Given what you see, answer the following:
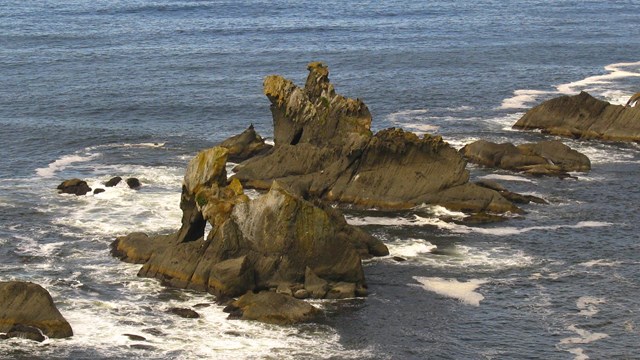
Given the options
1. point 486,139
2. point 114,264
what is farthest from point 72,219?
point 486,139

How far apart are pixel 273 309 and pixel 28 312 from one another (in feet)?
51.2

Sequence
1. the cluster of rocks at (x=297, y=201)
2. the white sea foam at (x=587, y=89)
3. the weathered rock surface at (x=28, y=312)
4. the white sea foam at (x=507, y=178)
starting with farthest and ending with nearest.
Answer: the white sea foam at (x=587, y=89) < the white sea foam at (x=507, y=178) < the cluster of rocks at (x=297, y=201) < the weathered rock surface at (x=28, y=312)

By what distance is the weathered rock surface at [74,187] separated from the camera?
109562 mm

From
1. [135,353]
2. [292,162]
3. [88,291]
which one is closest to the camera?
[135,353]

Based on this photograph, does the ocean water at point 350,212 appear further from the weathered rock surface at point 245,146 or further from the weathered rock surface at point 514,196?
the weathered rock surface at point 245,146

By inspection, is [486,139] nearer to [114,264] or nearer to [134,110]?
[134,110]

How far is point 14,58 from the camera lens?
582 feet

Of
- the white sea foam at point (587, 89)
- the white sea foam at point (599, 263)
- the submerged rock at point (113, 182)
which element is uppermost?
the white sea foam at point (587, 89)

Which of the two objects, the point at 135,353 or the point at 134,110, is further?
the point at 134,110

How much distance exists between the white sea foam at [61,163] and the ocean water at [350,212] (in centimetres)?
40

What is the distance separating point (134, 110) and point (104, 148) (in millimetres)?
17950

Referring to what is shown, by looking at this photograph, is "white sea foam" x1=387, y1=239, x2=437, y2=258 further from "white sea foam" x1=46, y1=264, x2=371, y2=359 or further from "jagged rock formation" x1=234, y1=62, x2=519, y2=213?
"white sea foam" x1=46, y1=264, x2=371, y2=359

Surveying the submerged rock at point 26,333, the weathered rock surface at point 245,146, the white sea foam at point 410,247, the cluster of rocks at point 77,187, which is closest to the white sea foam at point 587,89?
the weathered rock surface at point 245,146

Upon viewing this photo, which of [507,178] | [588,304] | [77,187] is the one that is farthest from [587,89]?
[588,304]
